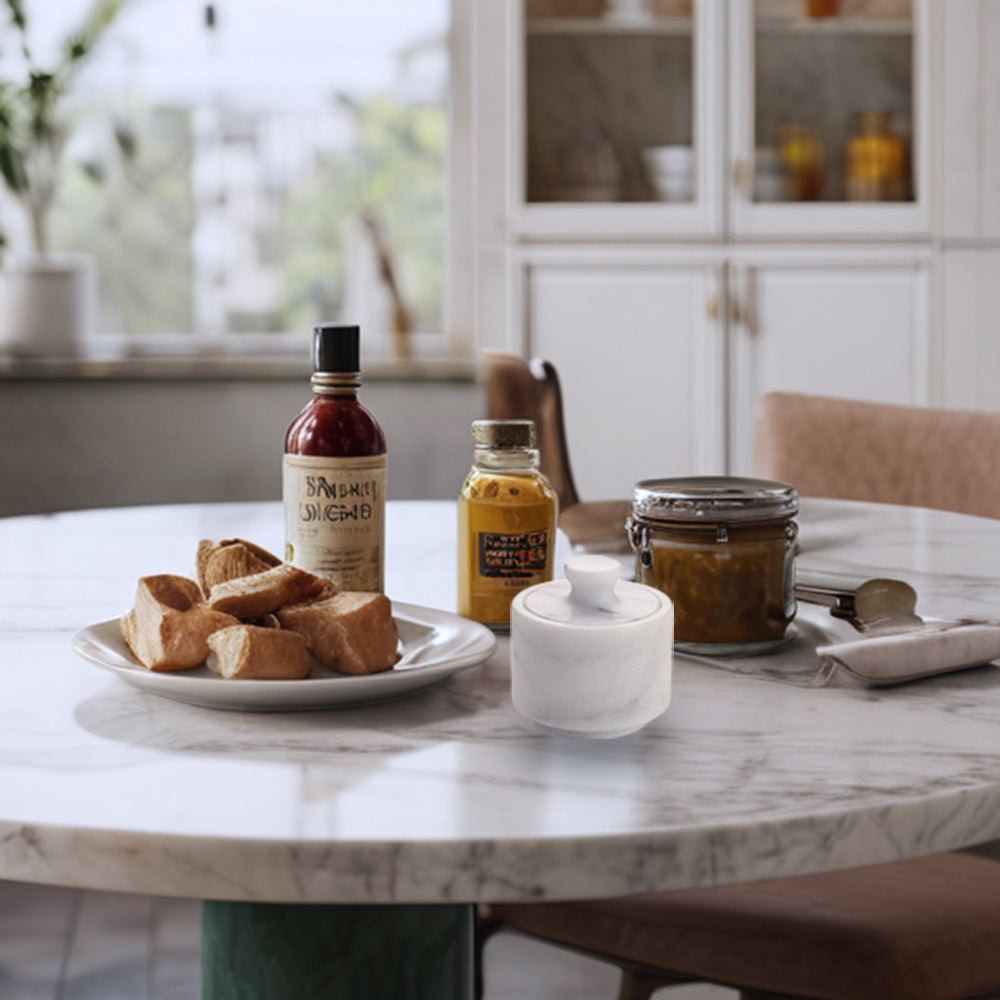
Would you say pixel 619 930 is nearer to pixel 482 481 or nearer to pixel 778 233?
pixel 482 481

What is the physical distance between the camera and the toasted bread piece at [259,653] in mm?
622

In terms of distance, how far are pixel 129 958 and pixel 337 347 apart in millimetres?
1344

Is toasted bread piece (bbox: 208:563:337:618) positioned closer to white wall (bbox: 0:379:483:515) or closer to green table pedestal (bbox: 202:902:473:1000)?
green table pedestal (bbox: 202:902:473:1000)

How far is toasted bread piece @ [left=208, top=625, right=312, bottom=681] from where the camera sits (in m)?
0.62

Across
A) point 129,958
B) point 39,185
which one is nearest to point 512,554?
point 129,958

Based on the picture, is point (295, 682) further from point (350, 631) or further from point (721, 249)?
point (721, 249)

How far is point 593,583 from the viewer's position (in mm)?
588

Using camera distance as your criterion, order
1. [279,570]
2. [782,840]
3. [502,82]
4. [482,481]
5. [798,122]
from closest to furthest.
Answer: [782,840]
[279,570]
[482,481]
[502,82]
[798,122]

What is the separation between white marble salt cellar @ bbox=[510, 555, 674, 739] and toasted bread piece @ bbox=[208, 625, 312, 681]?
12 cm

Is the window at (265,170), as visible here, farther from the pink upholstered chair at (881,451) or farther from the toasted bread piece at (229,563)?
the toasted bread piece at (229,563)

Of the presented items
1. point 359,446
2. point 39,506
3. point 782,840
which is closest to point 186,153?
point 39,506

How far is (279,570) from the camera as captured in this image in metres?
0.69

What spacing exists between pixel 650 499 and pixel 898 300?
2.02 meters

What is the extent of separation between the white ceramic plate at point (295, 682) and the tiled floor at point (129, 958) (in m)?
1.18
